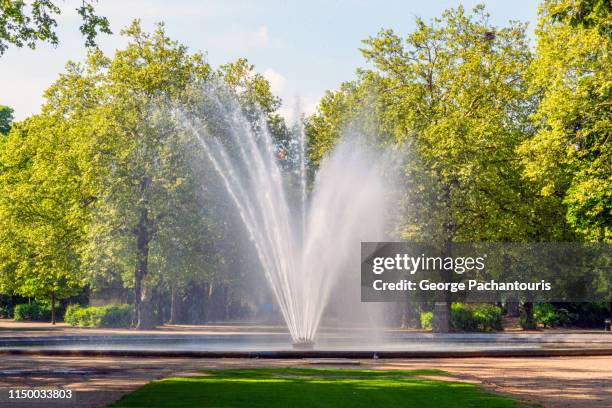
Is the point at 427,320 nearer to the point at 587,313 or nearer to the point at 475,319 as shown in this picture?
the point at 475,319

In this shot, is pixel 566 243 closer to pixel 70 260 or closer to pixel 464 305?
pixel 464 305

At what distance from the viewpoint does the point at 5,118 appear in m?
98.9

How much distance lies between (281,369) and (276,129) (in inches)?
1652

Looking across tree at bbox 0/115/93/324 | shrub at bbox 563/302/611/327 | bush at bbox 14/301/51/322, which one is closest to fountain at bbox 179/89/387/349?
tree at bbox 0/115/93/324

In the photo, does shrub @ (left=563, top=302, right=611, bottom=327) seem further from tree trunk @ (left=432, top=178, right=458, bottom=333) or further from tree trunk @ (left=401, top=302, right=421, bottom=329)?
tree trunk @ (left=432, top=178, right=458, bottom=333)

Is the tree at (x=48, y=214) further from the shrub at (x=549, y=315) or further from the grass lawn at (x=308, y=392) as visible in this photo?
the grass lawn at (x=308, y=392)

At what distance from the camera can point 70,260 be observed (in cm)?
5372

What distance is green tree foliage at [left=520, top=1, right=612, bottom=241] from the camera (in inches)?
1580

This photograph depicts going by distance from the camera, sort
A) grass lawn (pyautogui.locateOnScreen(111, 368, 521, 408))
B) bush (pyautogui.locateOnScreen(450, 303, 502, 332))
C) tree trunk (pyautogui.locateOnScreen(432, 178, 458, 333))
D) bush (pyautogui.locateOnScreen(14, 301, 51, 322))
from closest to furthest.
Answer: grass lawn (pyautogui.locateOnScreen(111, 368, 521, 408)) < tree trunk (pyautogui.locateOnScreen(432, 178, 458, 333)) < bush (pyautogui.locateOnScreen(450, 303, 502, 332)) < bush (pyautogui.locateOnScreen(14, 301, 51, 322))

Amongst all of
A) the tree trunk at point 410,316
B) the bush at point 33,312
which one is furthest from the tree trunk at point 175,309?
the tree trunk at point 410,316

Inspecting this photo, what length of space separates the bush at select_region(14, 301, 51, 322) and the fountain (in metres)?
25.2

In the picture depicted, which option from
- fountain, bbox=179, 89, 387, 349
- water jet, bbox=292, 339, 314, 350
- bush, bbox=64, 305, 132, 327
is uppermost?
fountain, bbox=179, 89, 387, 349

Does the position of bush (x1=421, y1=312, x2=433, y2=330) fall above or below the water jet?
above

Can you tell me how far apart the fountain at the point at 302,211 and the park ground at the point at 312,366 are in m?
5.13
